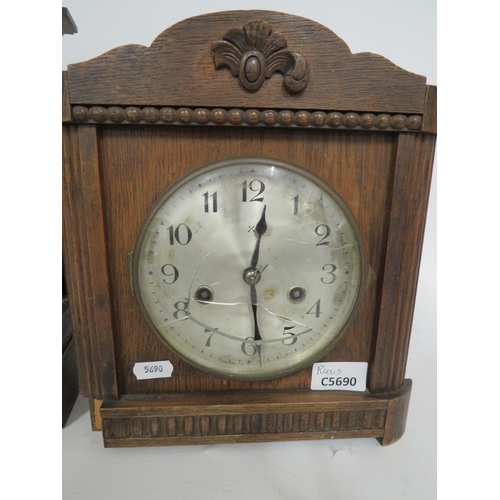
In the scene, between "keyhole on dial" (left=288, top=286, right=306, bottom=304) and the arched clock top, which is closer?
the arched clock top

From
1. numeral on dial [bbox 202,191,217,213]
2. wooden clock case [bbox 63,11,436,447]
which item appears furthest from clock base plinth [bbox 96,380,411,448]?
numeral on dial [bbox 202,191,217,213]

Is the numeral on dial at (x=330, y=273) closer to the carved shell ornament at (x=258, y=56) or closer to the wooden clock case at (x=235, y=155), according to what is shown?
the wooden clock case at (x=235, y=155)

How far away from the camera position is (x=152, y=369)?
2.28 ft

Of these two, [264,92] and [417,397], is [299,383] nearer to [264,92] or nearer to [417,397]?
[417,397]

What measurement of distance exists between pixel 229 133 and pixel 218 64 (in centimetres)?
10

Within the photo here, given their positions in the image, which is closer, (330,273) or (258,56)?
(258,56)

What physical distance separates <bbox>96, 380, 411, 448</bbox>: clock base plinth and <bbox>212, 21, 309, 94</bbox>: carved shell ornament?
20.8 inches

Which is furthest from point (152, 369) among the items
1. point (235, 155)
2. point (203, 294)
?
point (235, 155)

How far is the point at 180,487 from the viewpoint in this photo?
64 cm

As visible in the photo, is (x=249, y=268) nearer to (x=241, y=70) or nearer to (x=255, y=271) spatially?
(x=255, y=271)

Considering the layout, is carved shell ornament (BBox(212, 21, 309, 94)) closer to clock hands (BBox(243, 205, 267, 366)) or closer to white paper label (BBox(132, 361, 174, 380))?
clock hands (BBox(243, 205, 267, 366))

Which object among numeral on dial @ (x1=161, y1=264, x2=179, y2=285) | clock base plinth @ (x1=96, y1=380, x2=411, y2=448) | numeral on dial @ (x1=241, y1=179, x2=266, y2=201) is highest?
numeral on dial @ (x1=241, y1=179, x2=266, y2=201)

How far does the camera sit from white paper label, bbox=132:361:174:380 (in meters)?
0.69

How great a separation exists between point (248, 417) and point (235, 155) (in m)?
0.46
